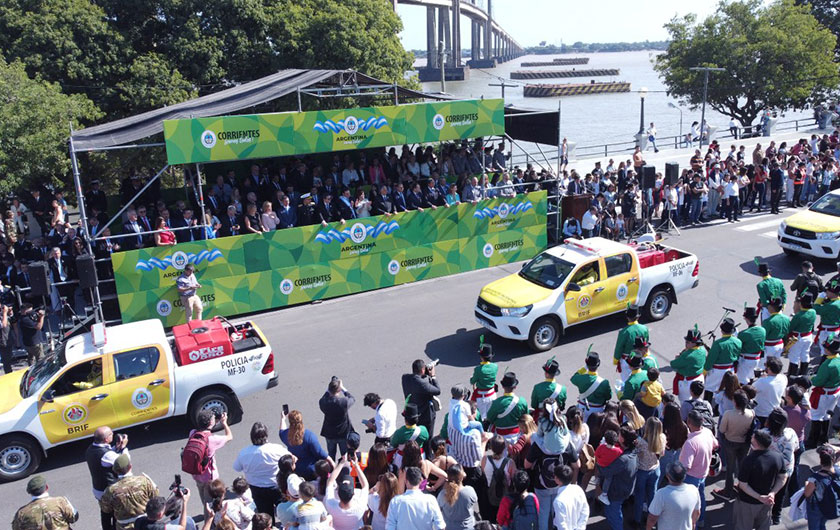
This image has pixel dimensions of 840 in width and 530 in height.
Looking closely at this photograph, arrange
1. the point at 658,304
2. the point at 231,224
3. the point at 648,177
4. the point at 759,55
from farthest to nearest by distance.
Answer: the point at 759,55 → the point at 648,177 → the point at 231,224 → the point at 658,304

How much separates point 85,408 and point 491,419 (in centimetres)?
565

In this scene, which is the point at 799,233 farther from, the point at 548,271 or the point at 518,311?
the point at 518,311

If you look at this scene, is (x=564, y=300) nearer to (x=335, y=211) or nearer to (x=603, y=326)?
(x=603, y=326)

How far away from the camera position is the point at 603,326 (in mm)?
14258

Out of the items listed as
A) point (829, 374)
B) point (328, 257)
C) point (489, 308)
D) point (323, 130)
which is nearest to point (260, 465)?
point (489, 308)

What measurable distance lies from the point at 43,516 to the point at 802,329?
10.3 meters

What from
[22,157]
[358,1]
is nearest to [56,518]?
[22,157]

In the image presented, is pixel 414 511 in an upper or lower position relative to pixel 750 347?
upper

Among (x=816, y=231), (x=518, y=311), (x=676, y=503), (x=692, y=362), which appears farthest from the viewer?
(x=816, y=231)

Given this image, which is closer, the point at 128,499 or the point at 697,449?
the point at 128,499

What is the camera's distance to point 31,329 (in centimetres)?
1238

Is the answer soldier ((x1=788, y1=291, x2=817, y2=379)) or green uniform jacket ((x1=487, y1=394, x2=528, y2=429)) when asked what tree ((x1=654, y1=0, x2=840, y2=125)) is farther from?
green uniform jacket ((x1=487, y1=394, x2=528, y2=429))

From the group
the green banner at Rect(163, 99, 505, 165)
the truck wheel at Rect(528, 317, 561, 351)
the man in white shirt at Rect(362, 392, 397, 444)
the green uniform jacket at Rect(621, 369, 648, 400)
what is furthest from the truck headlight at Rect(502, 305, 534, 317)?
the green banner at Rect(163, 99, 505, 165)

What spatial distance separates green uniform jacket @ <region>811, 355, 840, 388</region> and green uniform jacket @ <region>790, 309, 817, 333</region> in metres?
1.74
